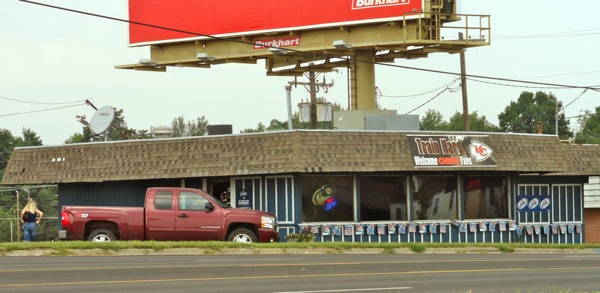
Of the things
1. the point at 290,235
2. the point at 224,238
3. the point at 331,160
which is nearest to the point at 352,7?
the point at 331,160

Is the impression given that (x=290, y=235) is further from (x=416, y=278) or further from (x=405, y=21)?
(x=416, y=278)

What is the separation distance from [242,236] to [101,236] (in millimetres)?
3693

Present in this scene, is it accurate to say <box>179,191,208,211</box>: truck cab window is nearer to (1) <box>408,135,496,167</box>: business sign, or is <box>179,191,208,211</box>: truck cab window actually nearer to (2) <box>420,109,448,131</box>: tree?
(1) <box>408,135,496,167</box>: business sign

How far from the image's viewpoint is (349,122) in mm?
38781

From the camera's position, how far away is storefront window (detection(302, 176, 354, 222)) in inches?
1428

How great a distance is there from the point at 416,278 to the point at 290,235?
1456 cm

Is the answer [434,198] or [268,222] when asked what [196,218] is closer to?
[268,222]

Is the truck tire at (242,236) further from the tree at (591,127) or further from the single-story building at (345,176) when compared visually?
the tree at (591,127)

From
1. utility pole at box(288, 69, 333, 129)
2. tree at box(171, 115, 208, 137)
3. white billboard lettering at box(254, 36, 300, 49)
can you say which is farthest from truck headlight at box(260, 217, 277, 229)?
tree at box(171, 115, 208, 137)

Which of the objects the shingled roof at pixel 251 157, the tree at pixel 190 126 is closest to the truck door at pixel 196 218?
the shingled roof at pixel 251 157

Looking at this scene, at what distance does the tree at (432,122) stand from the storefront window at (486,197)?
7953 centimetres

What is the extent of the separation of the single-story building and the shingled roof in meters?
0.03

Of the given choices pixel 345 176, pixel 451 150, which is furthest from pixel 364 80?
pixel 345 176

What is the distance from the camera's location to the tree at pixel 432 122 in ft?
398
